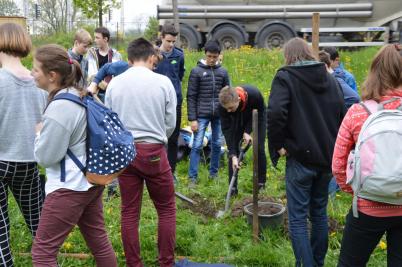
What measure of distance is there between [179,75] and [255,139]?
6.50 feet

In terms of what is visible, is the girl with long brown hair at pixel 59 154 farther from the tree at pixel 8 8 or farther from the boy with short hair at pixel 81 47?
the tree at pixel 8 8

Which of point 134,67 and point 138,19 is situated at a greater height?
point 138,19

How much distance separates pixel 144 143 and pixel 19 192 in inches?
35.2

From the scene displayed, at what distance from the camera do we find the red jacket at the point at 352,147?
2.40 m

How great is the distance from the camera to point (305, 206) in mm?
3244

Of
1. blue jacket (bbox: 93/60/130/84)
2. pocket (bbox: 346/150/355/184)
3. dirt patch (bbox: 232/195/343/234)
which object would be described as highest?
blue jacket (bbox: 93/60/130/84)

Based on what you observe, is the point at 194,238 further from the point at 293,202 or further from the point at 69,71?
the point at 69,71

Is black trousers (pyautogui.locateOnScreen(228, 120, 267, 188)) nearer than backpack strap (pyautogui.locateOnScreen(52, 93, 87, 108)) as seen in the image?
No

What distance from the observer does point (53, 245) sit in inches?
105

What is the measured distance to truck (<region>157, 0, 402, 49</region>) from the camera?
14242 mm

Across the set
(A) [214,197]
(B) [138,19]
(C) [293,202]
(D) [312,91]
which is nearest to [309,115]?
(D) [312,91]

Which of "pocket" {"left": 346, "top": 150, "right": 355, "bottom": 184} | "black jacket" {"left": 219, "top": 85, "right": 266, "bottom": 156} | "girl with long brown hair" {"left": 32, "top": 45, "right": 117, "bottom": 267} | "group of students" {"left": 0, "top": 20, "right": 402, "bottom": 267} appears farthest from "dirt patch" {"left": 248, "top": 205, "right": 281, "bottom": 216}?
"girl with long brown hair" {"left": 32, "top": 45, "right": 117, "bottom": 267}

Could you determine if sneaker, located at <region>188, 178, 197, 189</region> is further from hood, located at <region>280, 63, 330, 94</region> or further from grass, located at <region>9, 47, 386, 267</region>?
hood, located at <region>280, 63, 330, 94</region>

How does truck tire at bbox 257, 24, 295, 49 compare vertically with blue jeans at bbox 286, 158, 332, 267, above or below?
above
